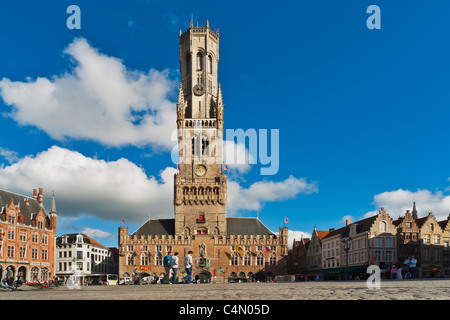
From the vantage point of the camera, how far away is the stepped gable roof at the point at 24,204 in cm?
7088

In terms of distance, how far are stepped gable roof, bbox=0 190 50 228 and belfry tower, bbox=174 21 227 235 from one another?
2436 centimetres

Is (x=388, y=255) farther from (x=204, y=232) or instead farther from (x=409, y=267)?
(x=204, y=232)

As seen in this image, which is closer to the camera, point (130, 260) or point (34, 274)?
point (34, 274)

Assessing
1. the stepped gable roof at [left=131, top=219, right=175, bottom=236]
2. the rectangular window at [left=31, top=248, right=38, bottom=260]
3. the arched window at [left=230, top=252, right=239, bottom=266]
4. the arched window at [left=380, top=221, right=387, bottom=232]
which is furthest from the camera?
the stepped gable roof at [left=131, top=219, right=175, bottom=236]

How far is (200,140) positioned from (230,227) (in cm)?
1809

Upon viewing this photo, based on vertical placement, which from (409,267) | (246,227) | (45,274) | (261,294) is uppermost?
(261,294)

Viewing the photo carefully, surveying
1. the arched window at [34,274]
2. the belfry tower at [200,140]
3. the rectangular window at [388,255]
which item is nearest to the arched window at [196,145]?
the belfry tower at [200,140]

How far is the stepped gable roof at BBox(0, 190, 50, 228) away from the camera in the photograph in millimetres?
70875

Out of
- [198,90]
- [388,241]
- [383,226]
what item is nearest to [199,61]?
[198,90]

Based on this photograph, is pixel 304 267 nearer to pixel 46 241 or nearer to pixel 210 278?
pixel 210 278

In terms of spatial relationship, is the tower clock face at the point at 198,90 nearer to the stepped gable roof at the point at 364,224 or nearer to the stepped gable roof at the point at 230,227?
the stepped gable roof at the point at 230,227

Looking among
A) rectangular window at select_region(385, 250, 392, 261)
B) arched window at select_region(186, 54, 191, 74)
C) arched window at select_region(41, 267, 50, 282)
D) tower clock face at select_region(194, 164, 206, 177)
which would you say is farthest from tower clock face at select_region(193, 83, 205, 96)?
rectangular window at select_region(385, 250, 392, 261)

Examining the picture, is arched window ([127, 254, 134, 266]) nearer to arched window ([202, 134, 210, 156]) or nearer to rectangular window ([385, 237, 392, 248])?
arched window ([202, 134, 210, 156])

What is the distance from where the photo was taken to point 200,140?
90.0m
